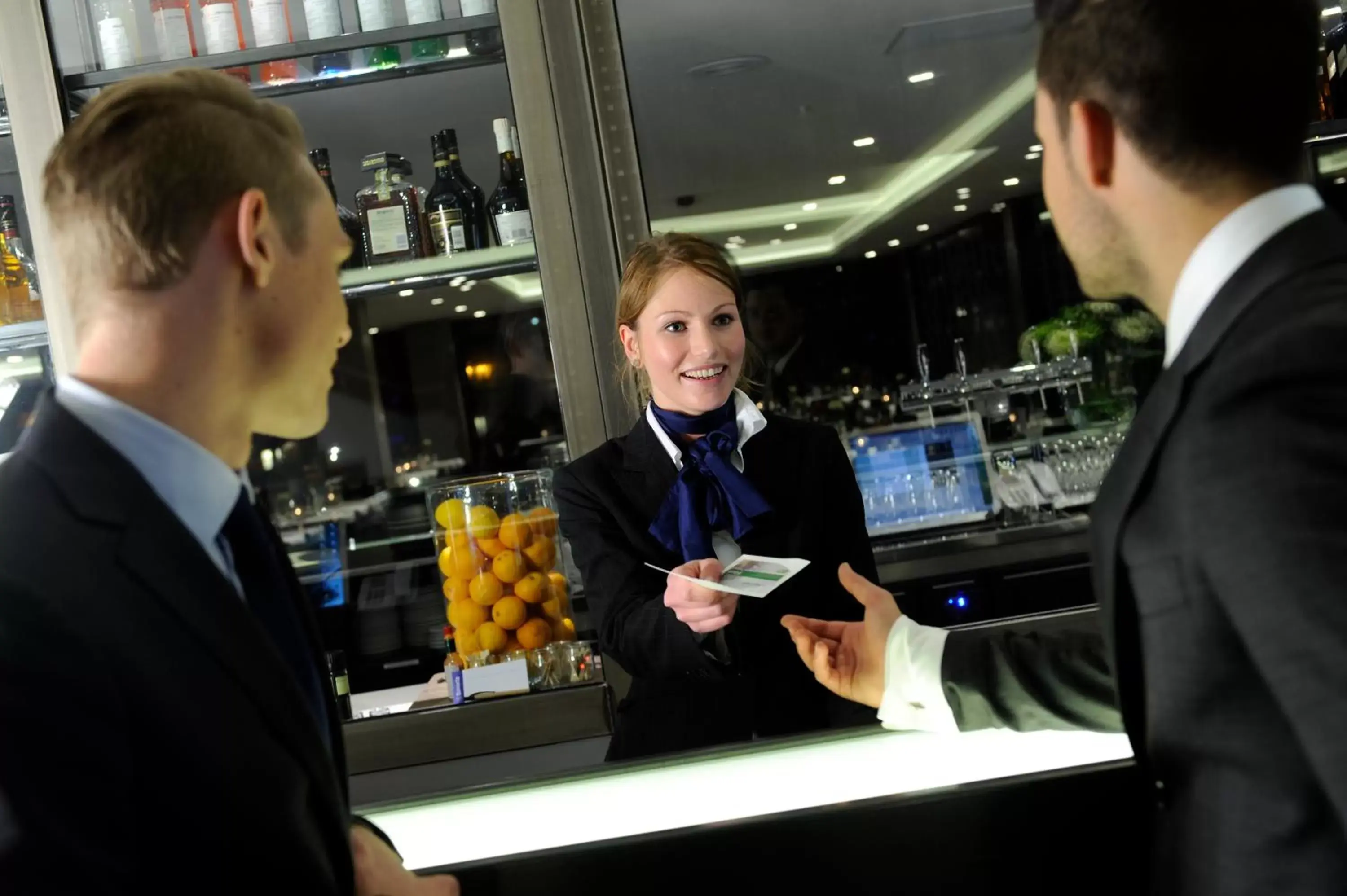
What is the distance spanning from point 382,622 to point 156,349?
8.21 ft

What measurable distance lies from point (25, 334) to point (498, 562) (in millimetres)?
1281

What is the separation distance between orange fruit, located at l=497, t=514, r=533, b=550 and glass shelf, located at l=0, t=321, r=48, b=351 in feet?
3.98

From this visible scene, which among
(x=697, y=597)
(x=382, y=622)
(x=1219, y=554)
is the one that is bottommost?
(x=382, y=622)

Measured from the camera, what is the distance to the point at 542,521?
236cm

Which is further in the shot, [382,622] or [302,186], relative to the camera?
[382,622]

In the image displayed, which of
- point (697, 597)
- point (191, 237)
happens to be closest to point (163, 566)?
point (191, 237)

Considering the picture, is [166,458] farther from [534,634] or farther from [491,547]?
[534,634]

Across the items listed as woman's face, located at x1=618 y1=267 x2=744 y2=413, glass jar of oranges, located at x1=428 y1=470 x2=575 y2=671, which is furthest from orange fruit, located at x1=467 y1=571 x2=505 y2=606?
woman's face, located at x1=618 y1=267 x2=744 y2=413

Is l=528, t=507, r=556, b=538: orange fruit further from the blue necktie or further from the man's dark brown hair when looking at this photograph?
the man's dark brown hair

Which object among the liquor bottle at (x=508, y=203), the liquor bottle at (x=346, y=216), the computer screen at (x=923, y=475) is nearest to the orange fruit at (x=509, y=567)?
the liquor bottle at (x=508, y=203)

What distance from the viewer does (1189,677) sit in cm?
94

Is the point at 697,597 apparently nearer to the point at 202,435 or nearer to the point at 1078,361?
the point at 202,435

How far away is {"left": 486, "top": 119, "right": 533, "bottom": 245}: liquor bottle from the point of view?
2615 millimetres

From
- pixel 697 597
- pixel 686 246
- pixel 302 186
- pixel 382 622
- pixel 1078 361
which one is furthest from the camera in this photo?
pixel 1078 361
